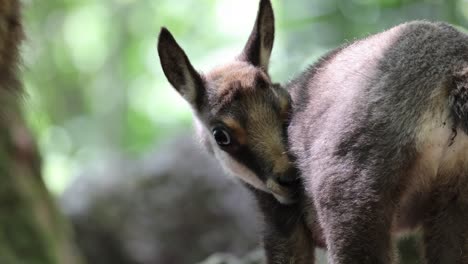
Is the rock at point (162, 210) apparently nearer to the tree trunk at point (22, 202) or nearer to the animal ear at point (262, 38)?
the tree trunk at point (22, 202)

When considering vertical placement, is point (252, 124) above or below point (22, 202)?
below

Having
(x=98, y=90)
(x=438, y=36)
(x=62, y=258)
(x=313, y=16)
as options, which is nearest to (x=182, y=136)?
(x=313, y=16)

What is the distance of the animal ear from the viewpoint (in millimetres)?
3734

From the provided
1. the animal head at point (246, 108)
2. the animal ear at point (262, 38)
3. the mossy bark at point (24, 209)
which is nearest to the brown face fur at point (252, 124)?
the animal head at point (246, 108)

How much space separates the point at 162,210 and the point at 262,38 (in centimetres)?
429

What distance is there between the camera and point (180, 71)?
145 inches

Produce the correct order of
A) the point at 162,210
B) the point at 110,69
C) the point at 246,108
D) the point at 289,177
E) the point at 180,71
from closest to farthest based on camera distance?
the point at 289,177, the point at 246,108, the point at 180,71, the point at 162,210, the point at 110,69

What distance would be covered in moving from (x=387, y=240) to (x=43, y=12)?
1029cm

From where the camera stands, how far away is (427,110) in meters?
2.82

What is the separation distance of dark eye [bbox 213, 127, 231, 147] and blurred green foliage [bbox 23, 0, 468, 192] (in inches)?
206

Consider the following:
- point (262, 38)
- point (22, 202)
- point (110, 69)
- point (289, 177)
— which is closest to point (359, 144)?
point (289, 177)

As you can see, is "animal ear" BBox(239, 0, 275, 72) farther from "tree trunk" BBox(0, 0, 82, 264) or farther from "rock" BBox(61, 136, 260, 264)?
"rock" BBox(61, 136, 260, 264)

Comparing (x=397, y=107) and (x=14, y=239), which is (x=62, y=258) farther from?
(x=397, y=107)

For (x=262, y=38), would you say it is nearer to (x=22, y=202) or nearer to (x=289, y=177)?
(x=289, y=177)
